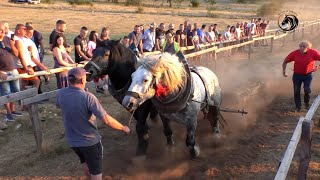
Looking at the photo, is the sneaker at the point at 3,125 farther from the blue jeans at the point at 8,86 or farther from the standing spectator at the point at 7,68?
the blue jeans at the point at 8,86

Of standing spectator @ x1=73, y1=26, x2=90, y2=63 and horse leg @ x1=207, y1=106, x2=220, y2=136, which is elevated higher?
standing spectator @ x1=73, y1=26, x2=90, y2=63

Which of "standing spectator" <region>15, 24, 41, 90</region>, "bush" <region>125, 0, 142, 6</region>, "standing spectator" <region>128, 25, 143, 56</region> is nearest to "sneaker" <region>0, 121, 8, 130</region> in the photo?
"standing spectator" <region>15, 24, 41, 90</region>

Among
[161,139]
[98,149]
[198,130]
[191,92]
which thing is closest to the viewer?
[98,149]

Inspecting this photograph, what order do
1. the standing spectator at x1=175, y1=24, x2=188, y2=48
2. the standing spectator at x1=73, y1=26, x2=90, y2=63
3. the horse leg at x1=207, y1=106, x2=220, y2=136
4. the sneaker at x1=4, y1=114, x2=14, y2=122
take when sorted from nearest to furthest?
1. the horse leg at x1=207, y1=106, x2=220, y2=136
2. the sneaker at x1=4, y1=114, x2=14, y2=122
3. the standing spectator at x1=73, y1=26, x2=90, y2=63
4. the standing spectator at x1=175, y1=24, x2=188, y2=48

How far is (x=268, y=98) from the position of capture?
940 cm

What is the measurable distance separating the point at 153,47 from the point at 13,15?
71.4 ft

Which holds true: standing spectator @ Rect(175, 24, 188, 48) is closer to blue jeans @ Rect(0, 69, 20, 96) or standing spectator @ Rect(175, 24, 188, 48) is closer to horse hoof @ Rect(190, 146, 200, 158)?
blue jeans @ Rect(0, 69, 20, 96)

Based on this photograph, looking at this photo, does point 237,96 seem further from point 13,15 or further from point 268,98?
point 13,15

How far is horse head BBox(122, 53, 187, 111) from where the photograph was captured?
4238mm

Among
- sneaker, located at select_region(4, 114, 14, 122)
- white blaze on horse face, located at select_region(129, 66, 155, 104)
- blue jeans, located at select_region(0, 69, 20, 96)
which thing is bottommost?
sneaker, located at select_region(4, 114, 14, 122)

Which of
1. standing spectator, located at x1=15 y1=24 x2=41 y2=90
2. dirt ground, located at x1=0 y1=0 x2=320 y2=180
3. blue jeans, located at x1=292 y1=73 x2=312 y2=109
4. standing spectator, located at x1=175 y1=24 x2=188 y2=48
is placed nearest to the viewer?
dirt ground, located at x1=0 y1=0 x2=320 y2=180

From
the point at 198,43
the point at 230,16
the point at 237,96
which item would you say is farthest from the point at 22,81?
the point at 230,16

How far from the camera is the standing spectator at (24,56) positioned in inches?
274

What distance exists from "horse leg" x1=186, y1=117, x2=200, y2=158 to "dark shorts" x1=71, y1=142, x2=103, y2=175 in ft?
5.46
